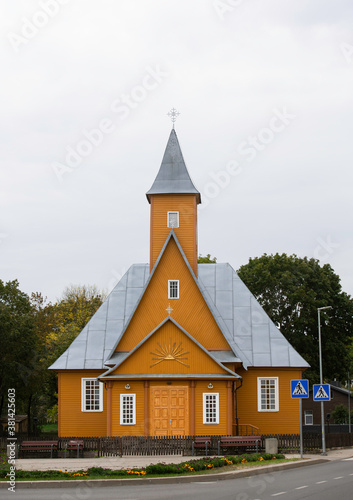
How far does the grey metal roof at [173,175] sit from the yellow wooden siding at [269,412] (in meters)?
10.4

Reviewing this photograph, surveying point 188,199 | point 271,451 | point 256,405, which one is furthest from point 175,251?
point 271,451

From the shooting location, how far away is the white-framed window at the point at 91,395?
39000 millimetres

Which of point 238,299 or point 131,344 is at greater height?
point 238,299

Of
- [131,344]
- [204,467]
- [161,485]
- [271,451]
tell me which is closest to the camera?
[161,485]

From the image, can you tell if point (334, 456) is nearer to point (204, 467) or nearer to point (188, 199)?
point (204, 467)

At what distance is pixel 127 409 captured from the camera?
34906 mm

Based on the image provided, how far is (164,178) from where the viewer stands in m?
41.4

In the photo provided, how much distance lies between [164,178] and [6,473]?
23088 millimetres

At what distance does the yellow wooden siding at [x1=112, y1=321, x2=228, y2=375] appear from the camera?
3484cm

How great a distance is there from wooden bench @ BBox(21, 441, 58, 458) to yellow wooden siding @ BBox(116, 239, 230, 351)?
7292mm

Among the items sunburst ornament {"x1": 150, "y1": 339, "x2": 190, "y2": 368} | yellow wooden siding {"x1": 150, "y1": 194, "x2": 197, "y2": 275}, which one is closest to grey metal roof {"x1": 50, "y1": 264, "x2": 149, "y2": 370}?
yellow wooden siding {"x1": 150, "y1": 194, "x2": 197, "y2": 275}

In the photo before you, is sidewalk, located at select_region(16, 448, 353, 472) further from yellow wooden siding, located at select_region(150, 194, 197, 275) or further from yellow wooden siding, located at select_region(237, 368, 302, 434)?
yellow wooden siding, located at select_region(150, 194, 197, 275)

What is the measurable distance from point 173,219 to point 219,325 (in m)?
6.79

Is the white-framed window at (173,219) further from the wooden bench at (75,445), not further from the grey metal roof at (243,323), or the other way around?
the wooden bench at (75,445)
